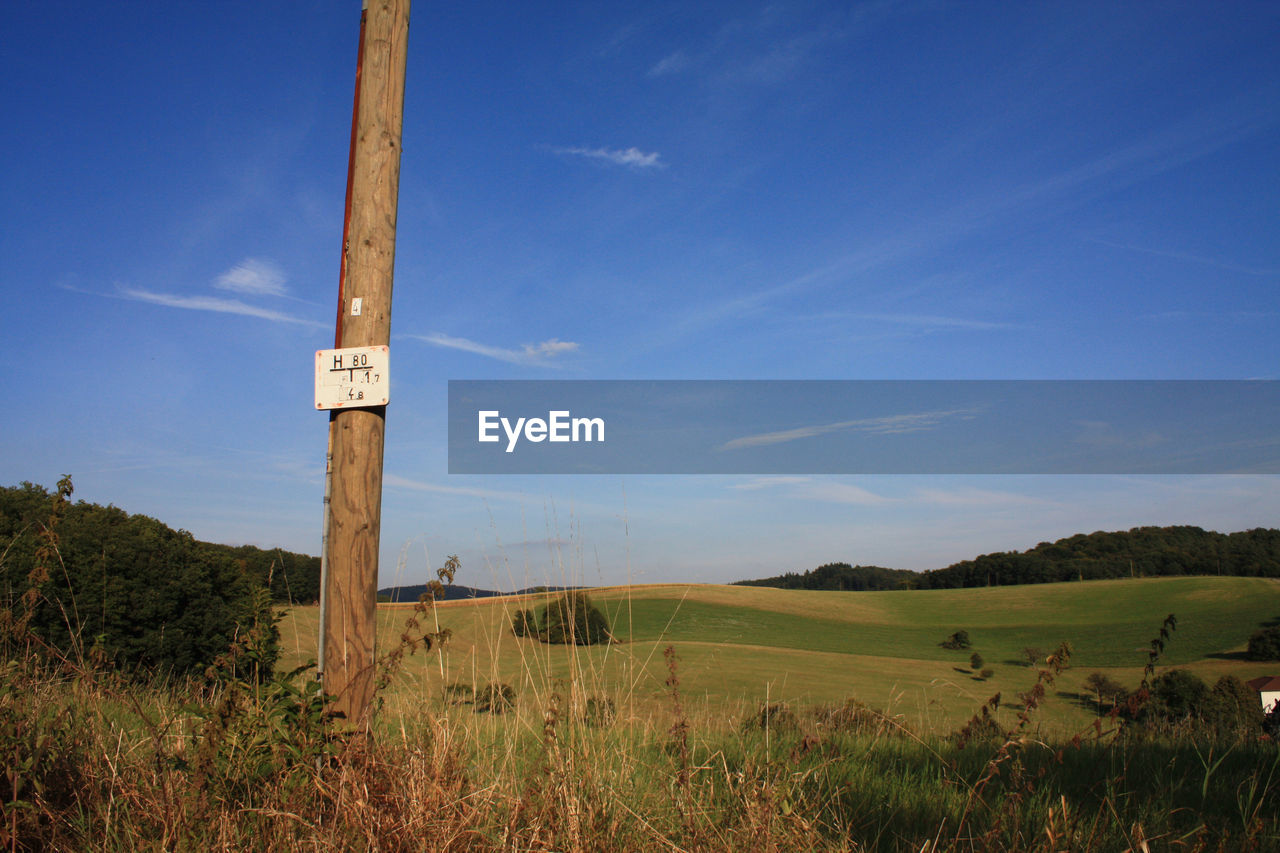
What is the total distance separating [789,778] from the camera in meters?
3.25

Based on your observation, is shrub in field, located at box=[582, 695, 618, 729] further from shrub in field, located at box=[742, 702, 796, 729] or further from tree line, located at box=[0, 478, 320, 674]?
tree line, located at box=[0, 478, 320, 674]

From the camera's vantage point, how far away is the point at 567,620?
16.9 feet

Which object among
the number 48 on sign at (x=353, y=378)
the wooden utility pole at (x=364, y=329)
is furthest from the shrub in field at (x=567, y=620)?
the number 48 on sign at (x=353, y=378)

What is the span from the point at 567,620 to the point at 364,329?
2464 millimetres

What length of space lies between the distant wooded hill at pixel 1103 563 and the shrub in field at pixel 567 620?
69.8 meters

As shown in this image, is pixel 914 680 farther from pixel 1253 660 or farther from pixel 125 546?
pixel 125 546

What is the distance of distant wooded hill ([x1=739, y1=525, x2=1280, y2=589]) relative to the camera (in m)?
68.3

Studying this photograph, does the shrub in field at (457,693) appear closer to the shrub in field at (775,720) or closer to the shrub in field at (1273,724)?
the shrub in field at (775,720)

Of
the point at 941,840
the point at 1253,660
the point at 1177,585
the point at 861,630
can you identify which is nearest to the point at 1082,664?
the point at 1253,660

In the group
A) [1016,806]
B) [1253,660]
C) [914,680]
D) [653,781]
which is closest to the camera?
[1016,806]

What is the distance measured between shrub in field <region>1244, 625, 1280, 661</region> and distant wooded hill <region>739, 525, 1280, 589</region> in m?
27.8

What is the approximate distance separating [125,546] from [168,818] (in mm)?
8606

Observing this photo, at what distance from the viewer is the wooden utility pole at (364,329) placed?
369 cm

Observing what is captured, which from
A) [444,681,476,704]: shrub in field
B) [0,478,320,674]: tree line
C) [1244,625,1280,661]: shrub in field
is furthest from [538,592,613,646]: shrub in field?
[1244,625,1280,661]: shrub in field
